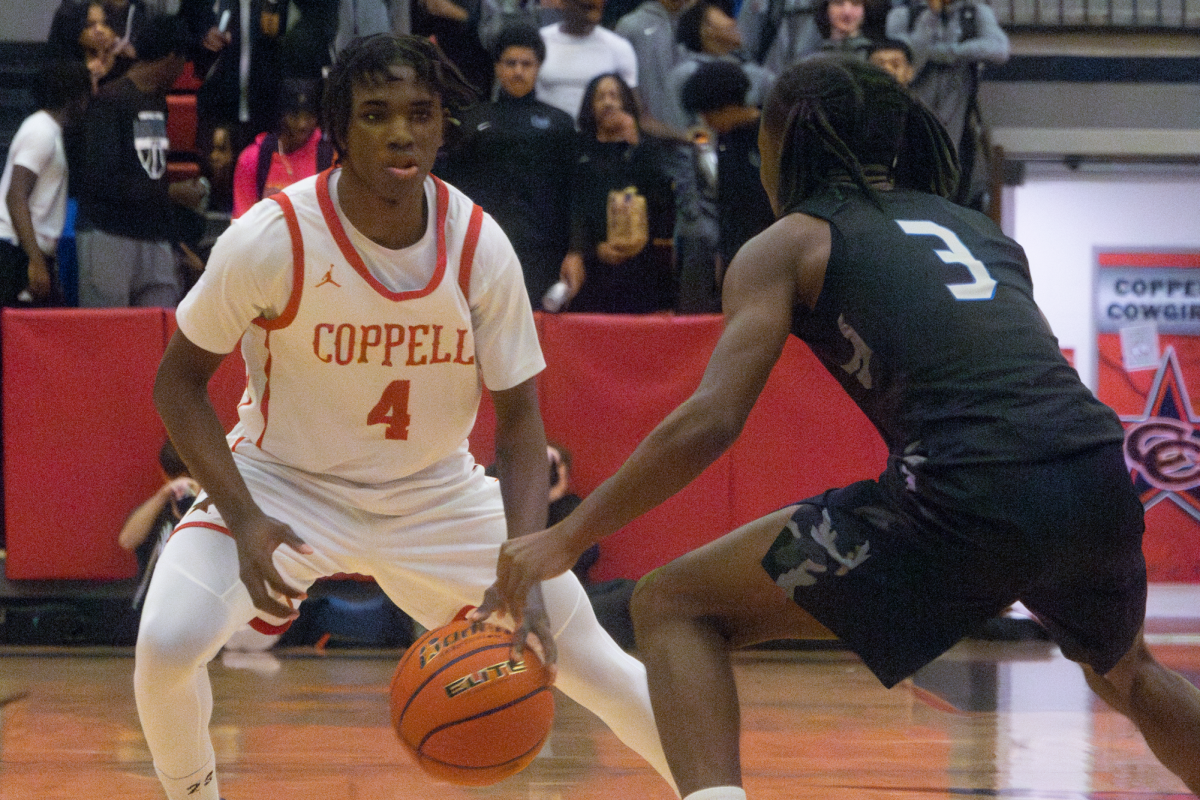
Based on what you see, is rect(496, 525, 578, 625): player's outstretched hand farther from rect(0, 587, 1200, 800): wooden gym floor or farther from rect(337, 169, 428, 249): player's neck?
rect(0, 587, 1200, 800): wooden gym floor

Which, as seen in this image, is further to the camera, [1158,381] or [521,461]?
[1158,381]

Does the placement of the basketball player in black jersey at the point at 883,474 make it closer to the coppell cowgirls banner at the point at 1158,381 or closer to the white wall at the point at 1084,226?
the coppell cowgirls banner at the point at 1158,381

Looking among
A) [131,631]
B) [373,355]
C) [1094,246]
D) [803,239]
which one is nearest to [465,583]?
[373,355]

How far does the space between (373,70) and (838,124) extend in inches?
43.4

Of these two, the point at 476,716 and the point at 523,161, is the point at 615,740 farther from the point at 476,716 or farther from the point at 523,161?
the point at 523,161

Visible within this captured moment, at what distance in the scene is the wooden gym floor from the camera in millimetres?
4387

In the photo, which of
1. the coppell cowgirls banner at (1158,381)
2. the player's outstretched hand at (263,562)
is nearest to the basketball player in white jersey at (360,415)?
the player's outstretched hand at (263,562)

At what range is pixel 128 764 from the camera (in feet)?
15.3

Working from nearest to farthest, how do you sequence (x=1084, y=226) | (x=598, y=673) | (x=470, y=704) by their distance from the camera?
(x=470, y=704)
(x=598, y=673)
(x=1084, y=226)

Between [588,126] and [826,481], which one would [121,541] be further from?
[826,481]

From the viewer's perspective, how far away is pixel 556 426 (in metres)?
6.97

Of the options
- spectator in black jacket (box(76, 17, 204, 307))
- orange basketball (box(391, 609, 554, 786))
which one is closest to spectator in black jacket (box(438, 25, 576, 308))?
spectator in black jacket (box(76, 17, 204, 307))

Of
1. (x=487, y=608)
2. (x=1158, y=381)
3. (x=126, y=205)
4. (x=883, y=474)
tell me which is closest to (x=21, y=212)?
(x=126, y=205)

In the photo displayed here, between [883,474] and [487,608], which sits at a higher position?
[883,474]
